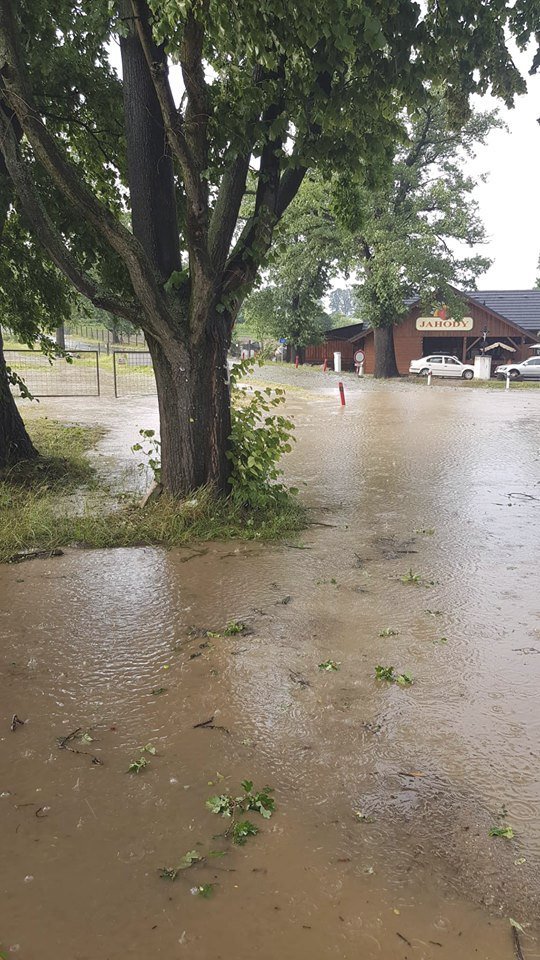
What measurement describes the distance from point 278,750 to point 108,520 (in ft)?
14.0

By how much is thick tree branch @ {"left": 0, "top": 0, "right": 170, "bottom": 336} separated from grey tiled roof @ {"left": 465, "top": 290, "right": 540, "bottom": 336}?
35.5 meters

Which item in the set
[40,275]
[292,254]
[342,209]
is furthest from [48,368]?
[342,209]

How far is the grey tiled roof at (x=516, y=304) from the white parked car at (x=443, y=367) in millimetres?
5521

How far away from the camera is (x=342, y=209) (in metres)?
8.48

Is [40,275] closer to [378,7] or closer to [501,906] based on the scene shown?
[378,7]

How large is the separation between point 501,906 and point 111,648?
2.86 metres

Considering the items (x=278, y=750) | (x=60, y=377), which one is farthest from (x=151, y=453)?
(x=60, y=377)

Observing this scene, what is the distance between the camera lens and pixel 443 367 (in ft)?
116

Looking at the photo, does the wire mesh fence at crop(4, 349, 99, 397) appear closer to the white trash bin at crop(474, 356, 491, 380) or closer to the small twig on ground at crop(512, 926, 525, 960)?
the white trash bin at crop(474, 356, 491, 380)

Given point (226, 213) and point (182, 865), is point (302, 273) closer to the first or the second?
point (226, 213)

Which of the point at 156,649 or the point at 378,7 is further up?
the point at 378,7

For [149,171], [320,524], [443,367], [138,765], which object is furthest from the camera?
[443,367]

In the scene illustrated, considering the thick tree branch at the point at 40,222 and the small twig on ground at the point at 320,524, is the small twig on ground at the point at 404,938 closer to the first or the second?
the small twig on ground at the point at 320,524

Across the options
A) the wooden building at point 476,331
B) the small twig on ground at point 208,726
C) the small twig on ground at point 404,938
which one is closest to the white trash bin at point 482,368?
the wooden building at point 476,331
